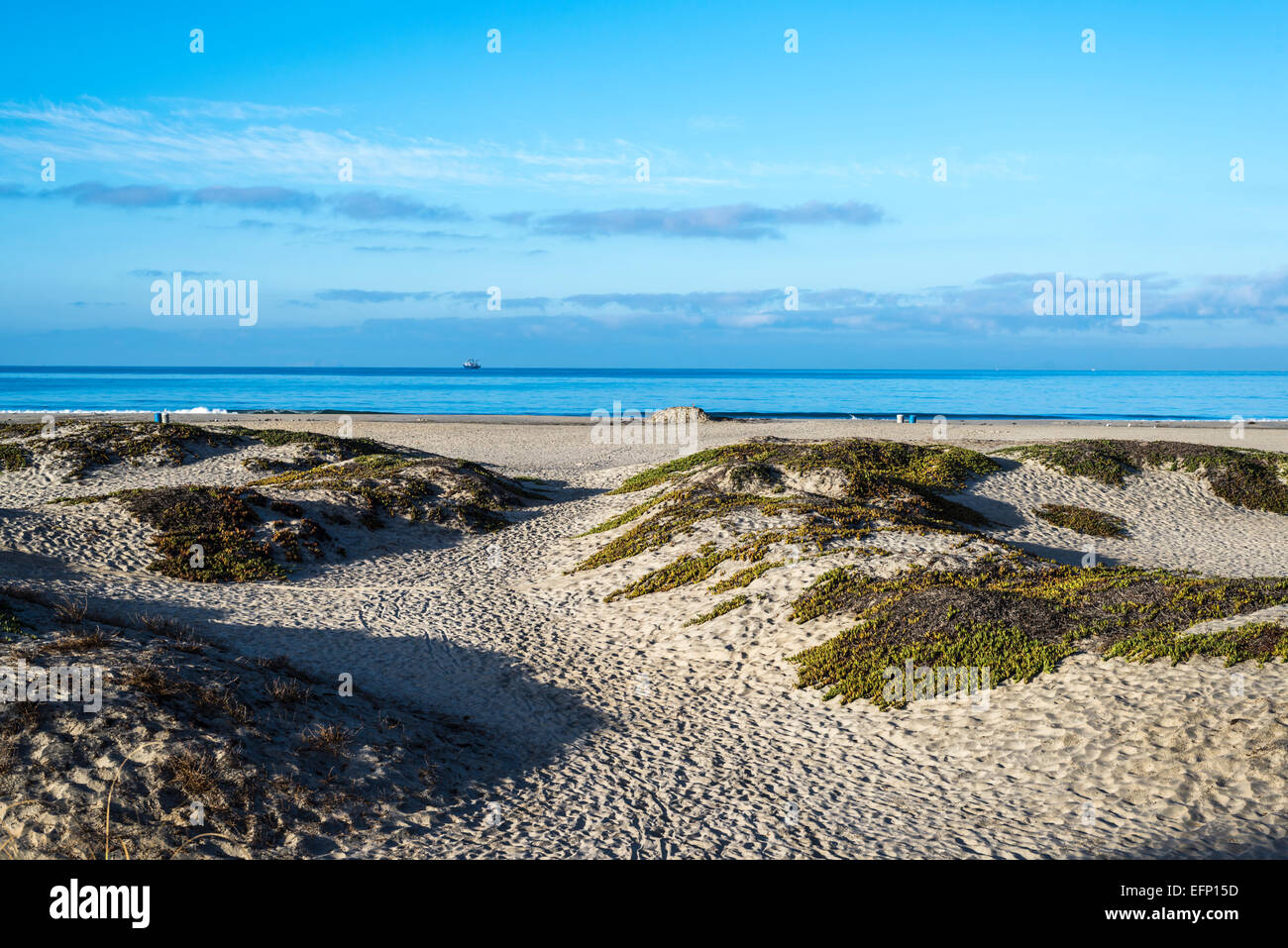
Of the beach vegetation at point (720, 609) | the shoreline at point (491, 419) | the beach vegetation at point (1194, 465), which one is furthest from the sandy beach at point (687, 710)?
the shoreline at point (491, 419)

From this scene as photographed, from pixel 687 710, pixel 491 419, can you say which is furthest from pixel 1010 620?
pixel 491 419

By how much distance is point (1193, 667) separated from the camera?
11.8 metres

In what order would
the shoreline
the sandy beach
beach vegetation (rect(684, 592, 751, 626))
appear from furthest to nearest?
the shoreline, beach vegetation (rect(684, 592, 751, 626)), the sandy beach

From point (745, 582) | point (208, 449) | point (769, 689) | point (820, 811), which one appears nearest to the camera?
point (820, 811)

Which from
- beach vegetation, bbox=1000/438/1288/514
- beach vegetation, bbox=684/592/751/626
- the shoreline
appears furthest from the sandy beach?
the shoreline

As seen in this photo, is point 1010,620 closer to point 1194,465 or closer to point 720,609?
point 720,609

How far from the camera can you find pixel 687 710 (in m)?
12.9

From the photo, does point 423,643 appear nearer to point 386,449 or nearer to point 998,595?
point 998,595

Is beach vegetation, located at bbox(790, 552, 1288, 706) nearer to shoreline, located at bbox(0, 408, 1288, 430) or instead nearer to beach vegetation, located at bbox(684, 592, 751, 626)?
beach vegetation, located at bbox(684, 592, 751, 626)

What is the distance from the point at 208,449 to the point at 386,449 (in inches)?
278

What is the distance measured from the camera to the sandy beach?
347 inches

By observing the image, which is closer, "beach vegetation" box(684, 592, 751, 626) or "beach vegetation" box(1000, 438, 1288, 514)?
"beach vegetation" box(684, 592, 751, 626)

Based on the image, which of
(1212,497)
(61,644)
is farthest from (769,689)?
(1212,497)
